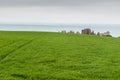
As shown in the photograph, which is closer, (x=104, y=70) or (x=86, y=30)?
(x=104, y=70)

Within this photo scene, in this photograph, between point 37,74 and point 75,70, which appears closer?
point 37,74

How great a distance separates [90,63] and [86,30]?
5304 cm

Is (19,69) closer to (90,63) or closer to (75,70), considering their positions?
(75,70)

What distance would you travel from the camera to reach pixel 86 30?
76.4 metres

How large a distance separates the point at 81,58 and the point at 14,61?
516 centimetres

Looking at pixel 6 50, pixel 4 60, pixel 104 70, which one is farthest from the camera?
pixel 6 50

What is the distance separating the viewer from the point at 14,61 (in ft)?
79.9

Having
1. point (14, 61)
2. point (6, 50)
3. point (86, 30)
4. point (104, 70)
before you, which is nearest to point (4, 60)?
point (14, 61)

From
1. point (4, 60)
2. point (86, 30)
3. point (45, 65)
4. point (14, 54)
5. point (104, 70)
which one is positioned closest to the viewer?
point (104, 70)

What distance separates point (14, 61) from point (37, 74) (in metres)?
5.05

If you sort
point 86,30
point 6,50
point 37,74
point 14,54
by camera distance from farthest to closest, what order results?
1. point 86,30
2. point 6,50
3. point 14,54
4. point 37,74

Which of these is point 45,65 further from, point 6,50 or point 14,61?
point 6,50

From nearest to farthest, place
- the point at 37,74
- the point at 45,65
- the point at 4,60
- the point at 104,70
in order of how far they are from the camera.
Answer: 1. the point at 37,74
2. the point at 104,70
3. the point at 45,65
4. the point at 4,60

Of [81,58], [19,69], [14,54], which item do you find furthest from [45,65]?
[14,54]
